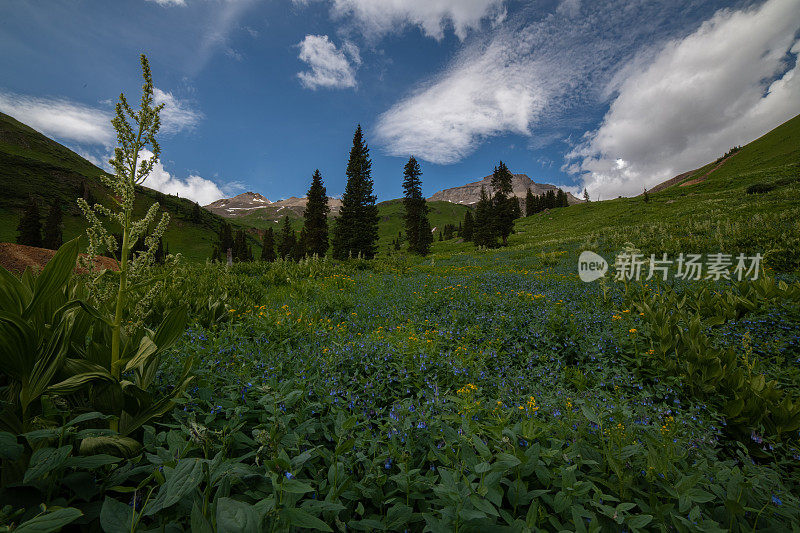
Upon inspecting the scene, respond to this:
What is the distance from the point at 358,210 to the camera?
37062 mm

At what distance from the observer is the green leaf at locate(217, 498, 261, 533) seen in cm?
121

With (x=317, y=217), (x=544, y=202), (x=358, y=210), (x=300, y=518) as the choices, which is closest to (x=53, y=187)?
(x=317, y=217)

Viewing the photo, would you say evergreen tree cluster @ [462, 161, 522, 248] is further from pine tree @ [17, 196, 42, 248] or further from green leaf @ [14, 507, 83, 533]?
pine tree @ [17, 196, 42, 248]

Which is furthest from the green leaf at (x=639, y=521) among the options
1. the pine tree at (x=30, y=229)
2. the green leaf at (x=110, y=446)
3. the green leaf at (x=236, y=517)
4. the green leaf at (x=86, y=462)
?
the pine tree at (x=30, y=229)

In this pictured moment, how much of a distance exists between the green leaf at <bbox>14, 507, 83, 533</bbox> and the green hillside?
106345 mm

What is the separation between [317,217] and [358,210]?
9.90m

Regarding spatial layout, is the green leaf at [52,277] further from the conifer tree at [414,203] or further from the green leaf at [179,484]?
the conifer tree at [414,203]

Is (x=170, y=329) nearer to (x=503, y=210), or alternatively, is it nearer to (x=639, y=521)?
(x=639, y=521)

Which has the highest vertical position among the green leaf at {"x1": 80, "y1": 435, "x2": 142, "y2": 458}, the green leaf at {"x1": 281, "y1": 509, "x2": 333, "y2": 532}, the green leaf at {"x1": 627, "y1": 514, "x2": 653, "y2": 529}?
the green leaf at {"x1": 80, "y1": 435, "x2": 142, "y2": 458}

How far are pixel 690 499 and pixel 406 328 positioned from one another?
407cm

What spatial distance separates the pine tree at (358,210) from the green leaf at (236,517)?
110 feet

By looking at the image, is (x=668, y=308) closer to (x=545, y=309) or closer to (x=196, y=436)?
(x=545, y=309)

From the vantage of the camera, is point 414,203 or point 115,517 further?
point 414,203

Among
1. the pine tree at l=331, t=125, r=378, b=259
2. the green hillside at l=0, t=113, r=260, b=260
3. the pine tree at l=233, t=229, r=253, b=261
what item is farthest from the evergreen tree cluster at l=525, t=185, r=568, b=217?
the green hillside at l=0, t=113, r=260, b=260
